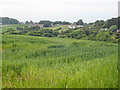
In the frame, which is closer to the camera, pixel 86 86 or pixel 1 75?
pixel 86 86

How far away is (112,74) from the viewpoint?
159 inches

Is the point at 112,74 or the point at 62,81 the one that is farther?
the point at 112,74

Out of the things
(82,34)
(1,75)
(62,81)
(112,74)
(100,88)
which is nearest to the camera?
(100,88)

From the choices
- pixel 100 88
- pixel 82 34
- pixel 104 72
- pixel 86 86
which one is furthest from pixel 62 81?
pixel 82 34

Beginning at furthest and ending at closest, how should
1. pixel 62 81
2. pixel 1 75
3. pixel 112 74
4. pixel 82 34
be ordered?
pixel 82 34 → pixel 1 75 → pixel 112 74 → pixel 62 81

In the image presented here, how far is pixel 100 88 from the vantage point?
3.31 meters

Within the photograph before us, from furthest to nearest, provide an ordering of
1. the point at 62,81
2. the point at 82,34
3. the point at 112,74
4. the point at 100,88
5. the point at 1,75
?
the point at 82,34 < the point at 1,75 < the point at 112,74 < the point at 62,81 < the point at 100,88

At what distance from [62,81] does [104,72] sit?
112 cm

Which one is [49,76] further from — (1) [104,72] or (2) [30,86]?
(1) [104,72]

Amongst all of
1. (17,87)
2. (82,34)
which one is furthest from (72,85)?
(82,34)

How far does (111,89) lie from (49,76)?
1401 mm

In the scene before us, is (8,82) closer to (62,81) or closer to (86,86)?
(62,81)

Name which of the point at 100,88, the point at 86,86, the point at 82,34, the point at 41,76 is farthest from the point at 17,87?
the point at 82,34

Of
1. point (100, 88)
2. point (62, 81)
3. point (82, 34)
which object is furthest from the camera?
point (82, 34)
